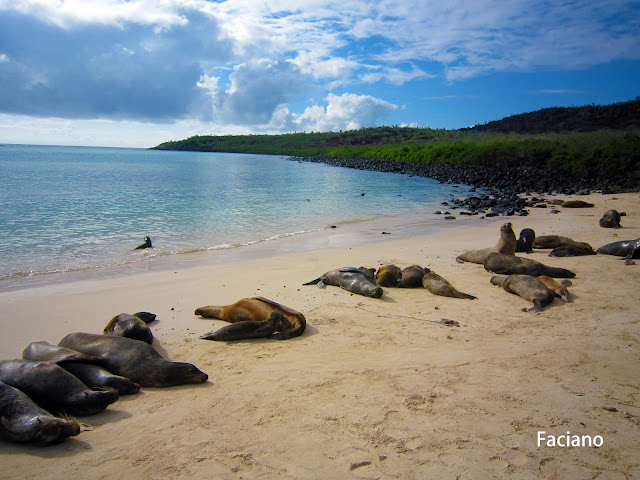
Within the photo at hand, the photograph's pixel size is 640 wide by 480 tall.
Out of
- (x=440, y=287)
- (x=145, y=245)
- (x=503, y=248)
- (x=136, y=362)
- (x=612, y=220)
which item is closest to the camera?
(x=136, y=362)

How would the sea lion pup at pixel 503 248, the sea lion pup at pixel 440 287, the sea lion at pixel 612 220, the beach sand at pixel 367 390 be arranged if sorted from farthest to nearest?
the sea lion at pixel 612 220 → the sea lion pup at pixel 503 248 → the sea lion pup at pixel 440 287 → the beach sand at pixel 367 390

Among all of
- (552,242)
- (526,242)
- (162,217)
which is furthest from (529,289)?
(162,217)

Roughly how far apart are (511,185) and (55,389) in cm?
2754

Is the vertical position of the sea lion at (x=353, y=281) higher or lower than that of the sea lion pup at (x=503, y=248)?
lower

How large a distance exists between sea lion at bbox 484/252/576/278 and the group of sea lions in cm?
631

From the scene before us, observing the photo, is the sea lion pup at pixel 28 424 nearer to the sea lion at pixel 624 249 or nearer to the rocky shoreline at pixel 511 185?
the sea lion at pixel 624 249

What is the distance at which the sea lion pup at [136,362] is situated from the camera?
14.3 ft

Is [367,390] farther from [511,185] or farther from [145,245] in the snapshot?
[511,185]

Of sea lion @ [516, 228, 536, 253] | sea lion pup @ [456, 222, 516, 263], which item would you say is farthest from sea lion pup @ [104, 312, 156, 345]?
sea lion @ [516, 228, 536, 253]

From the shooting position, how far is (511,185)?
88.2ft

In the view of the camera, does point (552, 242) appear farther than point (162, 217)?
No

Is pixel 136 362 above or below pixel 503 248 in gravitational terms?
below

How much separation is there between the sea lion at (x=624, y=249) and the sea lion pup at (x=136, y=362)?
8.94m

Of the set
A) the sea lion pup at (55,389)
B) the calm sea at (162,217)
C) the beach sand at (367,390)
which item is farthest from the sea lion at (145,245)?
the sea lion pup at (55,389)
